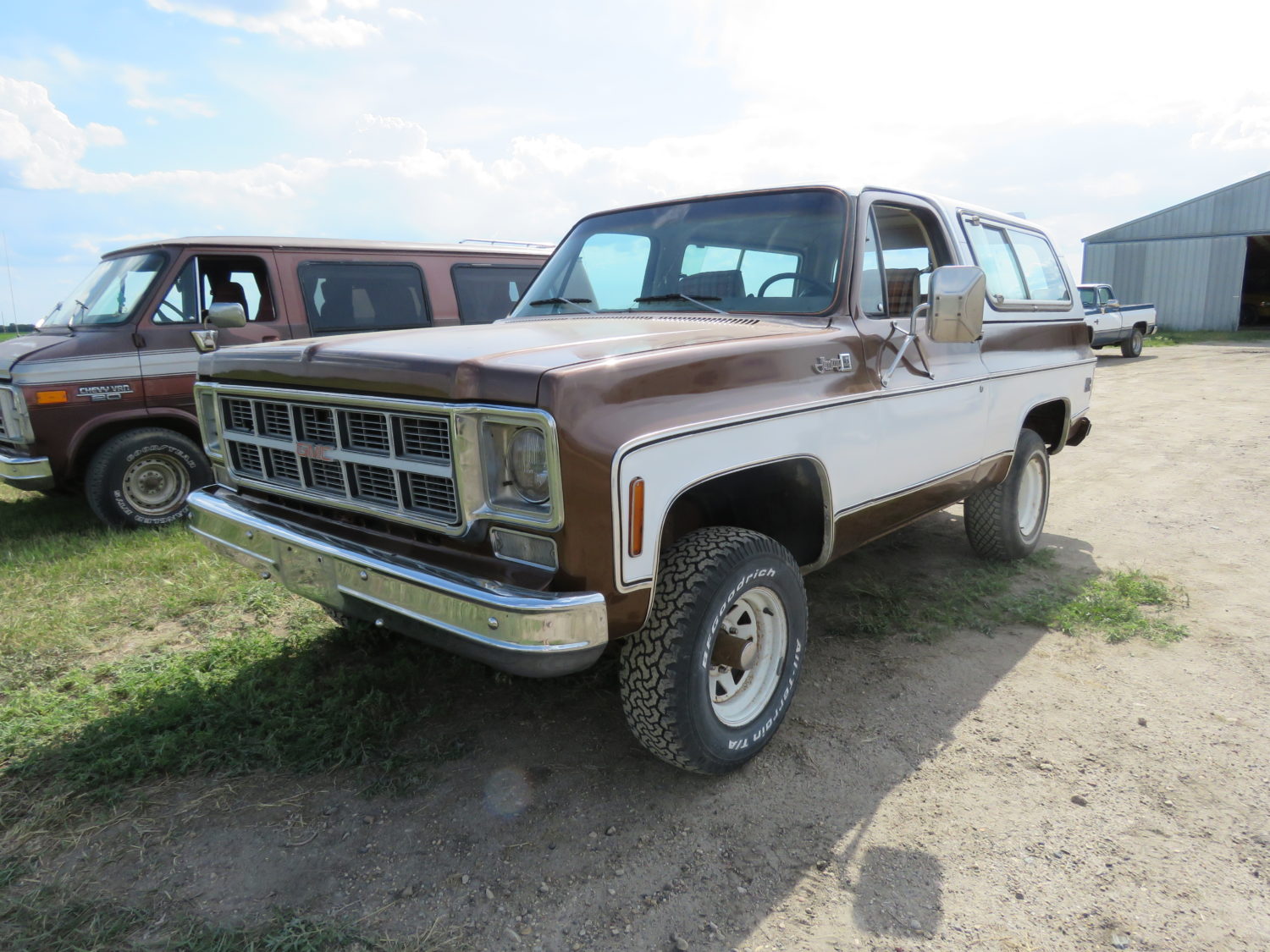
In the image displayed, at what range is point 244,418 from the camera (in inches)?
128

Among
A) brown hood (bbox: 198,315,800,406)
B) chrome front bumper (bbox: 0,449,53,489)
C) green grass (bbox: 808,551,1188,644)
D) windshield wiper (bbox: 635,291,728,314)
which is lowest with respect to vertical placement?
green grass (bbox: 808,551,1188,644)

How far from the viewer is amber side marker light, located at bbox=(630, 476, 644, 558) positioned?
2.30m

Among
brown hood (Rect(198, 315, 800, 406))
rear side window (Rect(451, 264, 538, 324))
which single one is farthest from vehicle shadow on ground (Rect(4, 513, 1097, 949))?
rear side window (Rect(451, 264, 538, 324))

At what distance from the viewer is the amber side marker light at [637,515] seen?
7.55 ft

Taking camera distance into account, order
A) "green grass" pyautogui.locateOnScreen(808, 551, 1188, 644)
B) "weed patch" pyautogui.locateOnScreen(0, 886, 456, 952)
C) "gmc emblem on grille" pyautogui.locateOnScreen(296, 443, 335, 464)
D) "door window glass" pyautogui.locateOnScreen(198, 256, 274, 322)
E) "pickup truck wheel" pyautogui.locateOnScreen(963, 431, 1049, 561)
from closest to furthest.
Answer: "weed patch" pyautogui.locateOnScreen(0, 886, 456, 952) < "gmc emblem on grille" pyautogui.locateOnScreen(296, 443, 335, 464) < "green grass" pyautogui.locateOnScreen(808, 551, 1188, 644) < "pickup truck wheel" pyautogui.locateOnScreen(963, 431, 1049, 561) < "door window glass" pyautogui.locateOnScreen(198, 256, 274, 322)

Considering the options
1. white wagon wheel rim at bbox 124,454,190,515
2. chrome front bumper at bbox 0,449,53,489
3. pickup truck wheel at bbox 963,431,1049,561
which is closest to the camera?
pickup truck wheel at bbox 963,431,1049,561

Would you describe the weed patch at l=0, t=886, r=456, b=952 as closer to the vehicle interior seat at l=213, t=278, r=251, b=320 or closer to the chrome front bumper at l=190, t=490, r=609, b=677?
the chrome front bumper at l=190, t=490, r=609, b=677

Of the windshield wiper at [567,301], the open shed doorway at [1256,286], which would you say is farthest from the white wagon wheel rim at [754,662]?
the open shed doorway at [1256,286]

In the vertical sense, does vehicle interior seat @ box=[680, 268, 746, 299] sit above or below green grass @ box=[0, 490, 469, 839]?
above

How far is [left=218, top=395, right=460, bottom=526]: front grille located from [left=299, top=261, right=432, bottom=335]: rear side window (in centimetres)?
355

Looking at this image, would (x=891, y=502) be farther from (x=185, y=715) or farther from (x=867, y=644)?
(x=185, y=715)

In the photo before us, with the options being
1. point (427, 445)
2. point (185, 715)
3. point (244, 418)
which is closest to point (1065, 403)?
point (427, 445)

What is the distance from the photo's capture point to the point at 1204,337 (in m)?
25.2

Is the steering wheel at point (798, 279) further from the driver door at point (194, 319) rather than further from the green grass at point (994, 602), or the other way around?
the driver door at point (194, 319)
